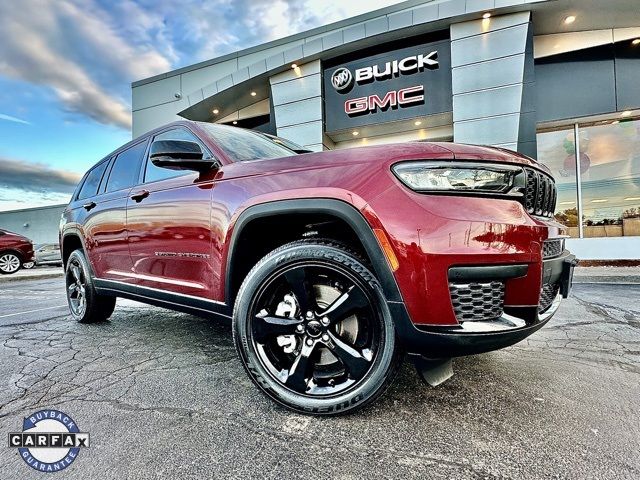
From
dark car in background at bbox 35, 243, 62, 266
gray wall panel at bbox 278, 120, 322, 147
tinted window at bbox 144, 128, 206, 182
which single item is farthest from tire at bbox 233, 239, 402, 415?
dark car in background at bbox 35, 243, 62, 266

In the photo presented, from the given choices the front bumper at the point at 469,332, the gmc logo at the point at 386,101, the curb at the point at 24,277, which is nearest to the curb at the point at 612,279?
the front bumper at the point at 469,332

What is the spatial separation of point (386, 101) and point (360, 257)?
9652 millimetres

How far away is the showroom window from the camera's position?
32.6 feet

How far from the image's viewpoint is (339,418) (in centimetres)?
171

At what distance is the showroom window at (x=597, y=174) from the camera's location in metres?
9.94

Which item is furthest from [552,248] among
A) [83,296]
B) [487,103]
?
[487,103]

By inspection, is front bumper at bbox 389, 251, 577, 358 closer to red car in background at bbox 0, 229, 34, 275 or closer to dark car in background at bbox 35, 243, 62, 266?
red car in background at bbox 0, 229, 34, 275

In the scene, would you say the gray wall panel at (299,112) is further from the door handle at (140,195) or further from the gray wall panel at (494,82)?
the door handle at (140,195)

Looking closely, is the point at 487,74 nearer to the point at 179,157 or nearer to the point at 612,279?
the point at 612,279

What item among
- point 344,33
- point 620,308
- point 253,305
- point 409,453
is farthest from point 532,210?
point 344,33

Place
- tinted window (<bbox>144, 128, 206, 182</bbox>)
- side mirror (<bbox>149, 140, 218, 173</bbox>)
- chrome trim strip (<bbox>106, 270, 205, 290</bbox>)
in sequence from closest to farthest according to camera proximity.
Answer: side mirror (<bbox>149, 140, 218, 173</bbox>) → chrome trim strip (<bbox>106, 270, 205, 290</bbox>) → tinted window (<bbox>144, 128, 206, 182</bbox>)

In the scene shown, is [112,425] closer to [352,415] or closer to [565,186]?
[352,415]

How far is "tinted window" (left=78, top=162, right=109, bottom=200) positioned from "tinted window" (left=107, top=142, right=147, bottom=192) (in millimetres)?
321

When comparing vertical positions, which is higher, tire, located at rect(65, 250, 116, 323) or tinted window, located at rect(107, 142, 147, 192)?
tinted window, located at rect(107, 142, 147, 192)
